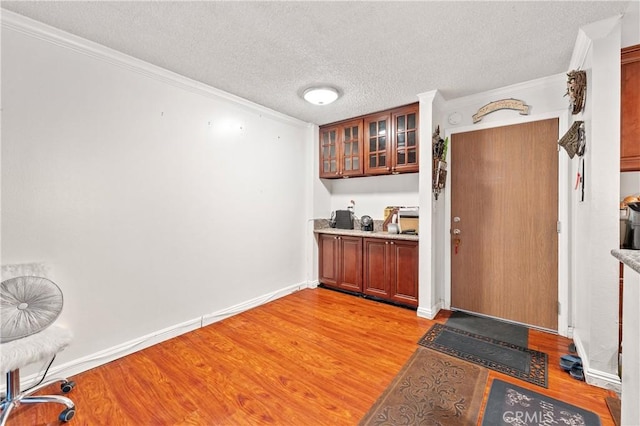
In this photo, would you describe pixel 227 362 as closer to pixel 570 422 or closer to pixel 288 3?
pixel 570 422

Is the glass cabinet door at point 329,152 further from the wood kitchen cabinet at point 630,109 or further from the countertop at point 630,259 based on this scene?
the countertop at point 630,259

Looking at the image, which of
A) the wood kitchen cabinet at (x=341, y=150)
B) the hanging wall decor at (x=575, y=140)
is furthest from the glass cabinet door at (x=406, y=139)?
the hanging wall decor at (x=575, y=140)

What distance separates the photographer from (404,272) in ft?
11.5

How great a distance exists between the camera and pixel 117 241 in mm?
2389

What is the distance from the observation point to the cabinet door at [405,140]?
3.45 m

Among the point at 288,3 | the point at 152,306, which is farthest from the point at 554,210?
the point at 152,306

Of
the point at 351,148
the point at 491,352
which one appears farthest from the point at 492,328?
the point at 351,148

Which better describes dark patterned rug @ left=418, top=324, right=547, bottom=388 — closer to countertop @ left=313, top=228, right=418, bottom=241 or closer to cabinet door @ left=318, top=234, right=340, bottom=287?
countertop @ left=313, top=228, right=418, bottom=241

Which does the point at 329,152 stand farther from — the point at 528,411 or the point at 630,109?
the point at 528,411

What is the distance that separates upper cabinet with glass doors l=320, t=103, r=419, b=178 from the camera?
351 cm

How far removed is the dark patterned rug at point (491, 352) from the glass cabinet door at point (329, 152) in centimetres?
252

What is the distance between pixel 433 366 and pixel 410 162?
2.26 meters

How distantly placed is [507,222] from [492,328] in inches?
45.0

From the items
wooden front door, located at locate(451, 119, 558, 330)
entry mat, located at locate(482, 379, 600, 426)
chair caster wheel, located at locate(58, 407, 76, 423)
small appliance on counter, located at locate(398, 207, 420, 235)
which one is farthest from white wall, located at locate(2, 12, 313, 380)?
entry mat, located at locate(482, 379, 600, 426)
